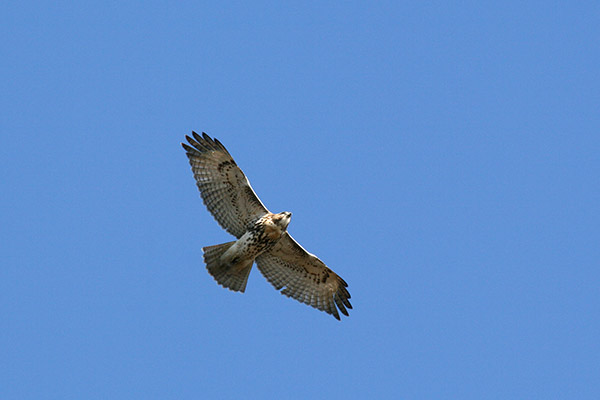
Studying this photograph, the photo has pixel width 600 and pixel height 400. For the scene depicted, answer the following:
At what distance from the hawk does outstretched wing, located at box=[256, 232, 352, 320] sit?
20mm

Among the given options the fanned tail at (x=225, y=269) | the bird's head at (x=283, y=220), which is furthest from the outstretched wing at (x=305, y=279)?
the bird's head at (x=283, y=220)

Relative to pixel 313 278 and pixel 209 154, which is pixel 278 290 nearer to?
pixel 313 278

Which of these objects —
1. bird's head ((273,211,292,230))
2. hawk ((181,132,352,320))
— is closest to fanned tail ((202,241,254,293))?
hawk ((181,132,352,320))

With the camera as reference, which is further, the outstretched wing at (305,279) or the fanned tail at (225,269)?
the outstretched wing at (305,279)

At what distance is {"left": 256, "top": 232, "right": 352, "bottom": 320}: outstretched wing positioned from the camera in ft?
58.5

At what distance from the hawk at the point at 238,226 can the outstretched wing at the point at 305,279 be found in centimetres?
2

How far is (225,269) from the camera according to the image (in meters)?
17.5

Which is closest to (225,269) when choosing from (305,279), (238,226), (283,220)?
(238,226)

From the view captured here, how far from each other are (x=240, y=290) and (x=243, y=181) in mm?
2160

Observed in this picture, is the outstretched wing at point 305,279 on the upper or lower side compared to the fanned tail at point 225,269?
upper

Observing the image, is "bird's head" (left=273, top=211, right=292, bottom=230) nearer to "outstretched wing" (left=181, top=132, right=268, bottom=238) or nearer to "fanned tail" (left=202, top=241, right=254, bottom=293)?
"outstretched wing" (left=181, top=132, right=268, bottom=238)

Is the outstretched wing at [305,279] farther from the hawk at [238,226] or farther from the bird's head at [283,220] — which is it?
the bird's head at [283,220]

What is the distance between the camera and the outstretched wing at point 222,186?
17.1 metres

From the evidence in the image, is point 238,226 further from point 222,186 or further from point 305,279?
point 305,279
